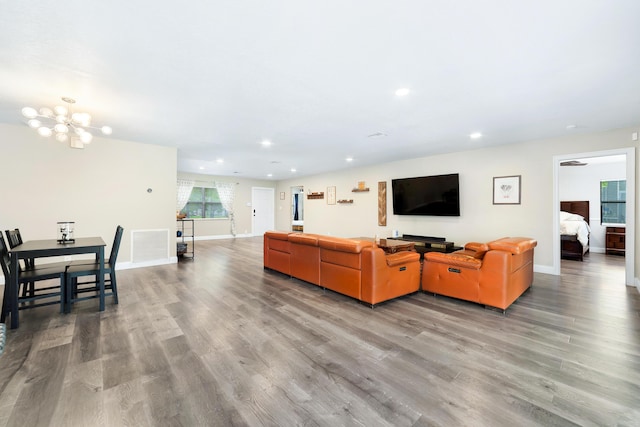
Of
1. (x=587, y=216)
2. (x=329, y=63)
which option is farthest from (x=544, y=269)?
(x=329, y=63)

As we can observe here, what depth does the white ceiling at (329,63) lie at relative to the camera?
1.78m

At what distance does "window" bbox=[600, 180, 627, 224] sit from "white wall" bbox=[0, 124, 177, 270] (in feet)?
35.2

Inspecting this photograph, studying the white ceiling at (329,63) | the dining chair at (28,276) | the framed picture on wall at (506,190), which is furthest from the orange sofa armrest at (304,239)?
the framed picture on wall at (506,190)

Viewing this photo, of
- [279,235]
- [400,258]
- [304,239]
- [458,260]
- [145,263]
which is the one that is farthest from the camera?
[145,263]

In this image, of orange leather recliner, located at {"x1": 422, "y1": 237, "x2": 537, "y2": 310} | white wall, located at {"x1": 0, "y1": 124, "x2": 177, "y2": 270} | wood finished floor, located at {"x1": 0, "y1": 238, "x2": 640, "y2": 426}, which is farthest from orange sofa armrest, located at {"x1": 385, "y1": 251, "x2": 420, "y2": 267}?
white wall, located at {"x1": 0, "y1": 124, "x2": 177, "y2": 270}

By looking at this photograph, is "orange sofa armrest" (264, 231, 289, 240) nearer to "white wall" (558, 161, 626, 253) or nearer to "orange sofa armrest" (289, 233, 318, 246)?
"orange sofa armrest" (289, 233, 318, 246)

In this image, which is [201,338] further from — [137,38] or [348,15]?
[348,15]

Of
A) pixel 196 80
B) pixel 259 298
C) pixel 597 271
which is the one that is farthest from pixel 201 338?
pixel 597 271

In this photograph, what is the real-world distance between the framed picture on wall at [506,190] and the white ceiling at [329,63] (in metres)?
1.12

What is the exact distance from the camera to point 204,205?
33.0ft

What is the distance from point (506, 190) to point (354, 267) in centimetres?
388

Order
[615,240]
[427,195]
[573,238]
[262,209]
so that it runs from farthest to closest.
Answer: [262,209]
[615,240]
[427,195]
[573,238]

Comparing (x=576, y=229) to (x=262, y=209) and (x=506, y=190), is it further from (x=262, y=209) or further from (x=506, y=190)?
(x=262, y=209)

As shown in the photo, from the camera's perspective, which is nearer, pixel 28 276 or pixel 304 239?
pixel 28 276
